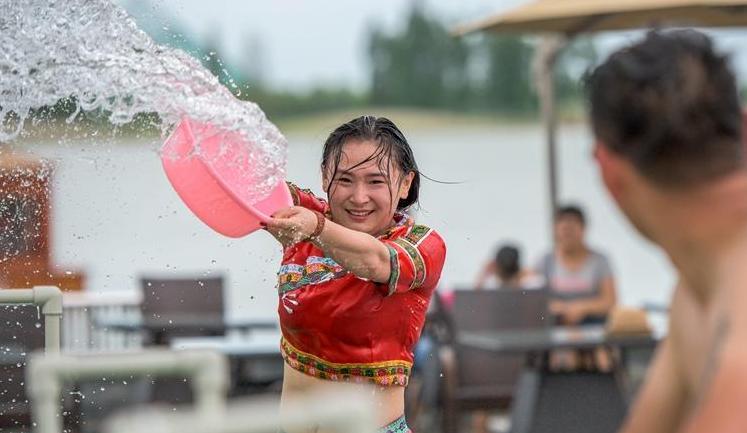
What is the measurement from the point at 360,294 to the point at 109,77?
67cm

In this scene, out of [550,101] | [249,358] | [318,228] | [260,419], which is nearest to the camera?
[260,419]

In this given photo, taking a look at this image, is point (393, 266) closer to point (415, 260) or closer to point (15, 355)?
point (415, 260)

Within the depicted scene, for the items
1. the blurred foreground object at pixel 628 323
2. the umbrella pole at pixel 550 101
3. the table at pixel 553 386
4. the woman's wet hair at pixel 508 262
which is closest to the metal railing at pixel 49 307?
the table at pixel 553 386

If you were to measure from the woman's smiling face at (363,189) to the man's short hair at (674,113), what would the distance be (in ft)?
4.10

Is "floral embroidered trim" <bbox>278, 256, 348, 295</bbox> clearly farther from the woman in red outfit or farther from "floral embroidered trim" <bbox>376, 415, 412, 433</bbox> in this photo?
"floral embroidered trim" <bbox>376, 415, 412, 433</bbox>

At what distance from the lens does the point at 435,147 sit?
1531 cm

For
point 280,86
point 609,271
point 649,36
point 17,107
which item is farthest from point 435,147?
point 649,36

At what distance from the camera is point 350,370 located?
301 centimetres

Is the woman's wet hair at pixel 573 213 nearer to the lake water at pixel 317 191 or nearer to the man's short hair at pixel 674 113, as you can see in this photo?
the lake water at pixel 317 191

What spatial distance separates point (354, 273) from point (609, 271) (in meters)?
5.22

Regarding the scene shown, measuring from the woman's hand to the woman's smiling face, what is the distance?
0.23 metres

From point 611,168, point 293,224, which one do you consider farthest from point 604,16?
point 611,168

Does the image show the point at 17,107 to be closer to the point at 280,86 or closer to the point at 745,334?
the point at 745,334

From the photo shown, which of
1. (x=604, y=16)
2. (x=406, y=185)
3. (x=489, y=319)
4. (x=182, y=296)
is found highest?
(x=604, y=16)
